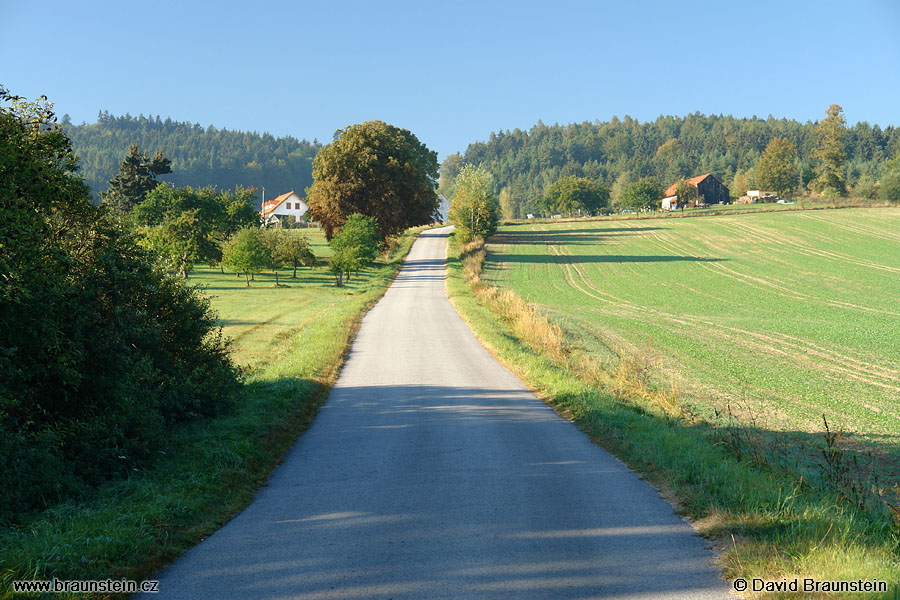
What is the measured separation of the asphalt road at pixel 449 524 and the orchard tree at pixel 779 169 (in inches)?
5737

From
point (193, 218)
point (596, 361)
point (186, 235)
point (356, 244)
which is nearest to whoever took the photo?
point (596, 361)

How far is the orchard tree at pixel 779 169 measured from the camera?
449 feet

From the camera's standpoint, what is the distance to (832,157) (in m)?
132

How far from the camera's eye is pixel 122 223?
10336mm

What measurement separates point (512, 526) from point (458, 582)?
4.50ft

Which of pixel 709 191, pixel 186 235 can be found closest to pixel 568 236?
pixel 186 235

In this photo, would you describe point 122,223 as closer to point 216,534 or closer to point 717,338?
point 216,534

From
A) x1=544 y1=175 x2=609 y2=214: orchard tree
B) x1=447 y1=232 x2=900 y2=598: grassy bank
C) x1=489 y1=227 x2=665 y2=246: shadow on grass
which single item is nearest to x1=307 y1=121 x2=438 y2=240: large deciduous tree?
x1=489 y1=227 x2=665 y2=246: shadow on grass

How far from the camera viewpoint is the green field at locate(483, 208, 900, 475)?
1700cm

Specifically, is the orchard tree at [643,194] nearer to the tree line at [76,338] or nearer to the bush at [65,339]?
the tree line at [76,338]

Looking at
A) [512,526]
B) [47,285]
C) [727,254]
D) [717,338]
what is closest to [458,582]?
[512,526]

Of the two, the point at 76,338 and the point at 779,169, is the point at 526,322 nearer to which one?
the point at 76,338

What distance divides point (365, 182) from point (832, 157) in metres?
114

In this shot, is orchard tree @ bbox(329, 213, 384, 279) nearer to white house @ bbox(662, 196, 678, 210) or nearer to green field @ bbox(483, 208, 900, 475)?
green field @ bbox(483, 208, 900, 475)
